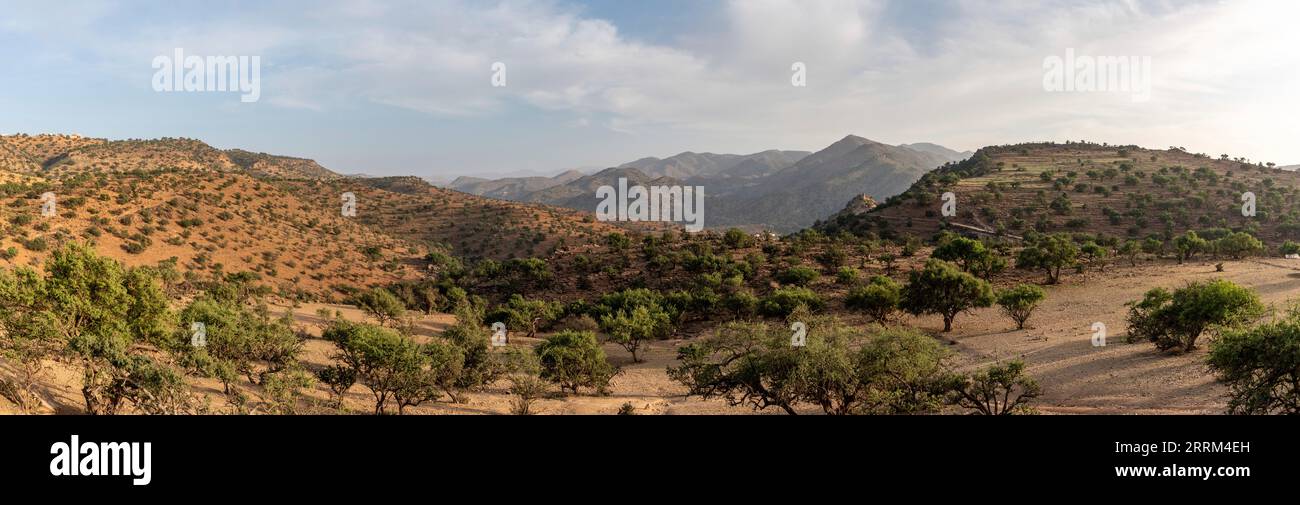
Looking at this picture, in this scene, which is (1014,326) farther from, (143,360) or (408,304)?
(408,304)

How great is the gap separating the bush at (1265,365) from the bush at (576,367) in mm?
17098

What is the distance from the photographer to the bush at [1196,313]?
55.9 feet

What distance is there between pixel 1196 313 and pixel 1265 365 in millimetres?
8369

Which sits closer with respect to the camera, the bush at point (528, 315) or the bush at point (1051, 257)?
the bush at point (528, 315)

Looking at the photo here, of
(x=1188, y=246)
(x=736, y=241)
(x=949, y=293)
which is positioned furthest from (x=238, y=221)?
(x=1188, y=246)

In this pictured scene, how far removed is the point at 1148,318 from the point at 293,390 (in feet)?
95.0

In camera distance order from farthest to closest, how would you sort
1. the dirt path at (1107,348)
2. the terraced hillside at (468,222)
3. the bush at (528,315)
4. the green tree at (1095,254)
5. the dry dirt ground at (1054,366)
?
the terraced hillside at (468,222)
the green tree at (1095,254)
the bush at (528,315)
the dirt path at (1107,348)
the dry dirt ground at (1054,366)

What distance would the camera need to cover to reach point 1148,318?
1941 centimetres

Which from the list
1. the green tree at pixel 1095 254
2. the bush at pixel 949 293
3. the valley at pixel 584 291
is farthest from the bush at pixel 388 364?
the green tree at pixel 1095 254

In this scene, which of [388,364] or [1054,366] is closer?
[388,364]

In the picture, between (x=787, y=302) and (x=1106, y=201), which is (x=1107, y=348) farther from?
(x=1106, y=201)

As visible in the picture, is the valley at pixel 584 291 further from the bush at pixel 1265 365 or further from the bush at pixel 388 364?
the bush at pixel 1265 365

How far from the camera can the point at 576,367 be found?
67.5 ft

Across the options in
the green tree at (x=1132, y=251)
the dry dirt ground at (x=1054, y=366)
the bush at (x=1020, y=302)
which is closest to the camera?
the dry dirt ground at (x=1054, y=366)
